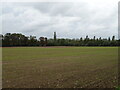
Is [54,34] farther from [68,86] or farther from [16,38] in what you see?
[68,86]

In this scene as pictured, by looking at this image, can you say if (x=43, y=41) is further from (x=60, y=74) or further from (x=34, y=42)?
(x=60, y=74)

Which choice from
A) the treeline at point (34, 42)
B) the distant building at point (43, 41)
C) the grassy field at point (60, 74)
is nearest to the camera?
the grassy field at point (60, 74)

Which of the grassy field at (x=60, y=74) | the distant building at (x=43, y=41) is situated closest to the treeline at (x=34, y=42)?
the distant building at (x=43, y=41)

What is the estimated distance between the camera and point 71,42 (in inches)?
4692

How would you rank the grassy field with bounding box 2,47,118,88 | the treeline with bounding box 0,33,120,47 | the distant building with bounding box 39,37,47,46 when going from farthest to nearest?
the distant building with bounding box 39,37,47,46 < the treeline with bounding box 0,33,120,47 < the grassy field with bounding box 2,47,118,88

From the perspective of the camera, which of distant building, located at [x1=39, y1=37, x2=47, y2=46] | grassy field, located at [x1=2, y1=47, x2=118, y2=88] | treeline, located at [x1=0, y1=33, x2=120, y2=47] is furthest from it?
distant building, located at [x1=39, y1=37, x2=47, y2=46]

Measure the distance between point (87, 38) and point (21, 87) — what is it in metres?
122

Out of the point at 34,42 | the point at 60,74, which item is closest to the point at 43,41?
the point at 34,42

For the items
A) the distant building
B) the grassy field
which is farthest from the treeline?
the grassy field

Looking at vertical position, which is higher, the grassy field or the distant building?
the distant building

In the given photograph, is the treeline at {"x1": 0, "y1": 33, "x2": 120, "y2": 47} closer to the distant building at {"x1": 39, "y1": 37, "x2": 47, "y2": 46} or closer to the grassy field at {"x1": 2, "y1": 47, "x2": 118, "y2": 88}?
the distant building at {"x1": 39, "y1": 37, "x2": 47, "y2": 46}

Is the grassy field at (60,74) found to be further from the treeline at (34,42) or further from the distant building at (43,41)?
the distant building at (43,41)

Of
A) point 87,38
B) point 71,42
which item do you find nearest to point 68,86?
point 71,42

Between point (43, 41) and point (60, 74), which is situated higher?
point (43, 41)
